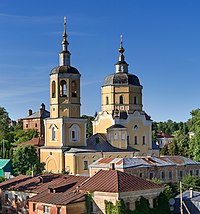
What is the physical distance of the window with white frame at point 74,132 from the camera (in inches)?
1984

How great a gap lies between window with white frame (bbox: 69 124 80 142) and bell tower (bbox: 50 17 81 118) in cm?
129

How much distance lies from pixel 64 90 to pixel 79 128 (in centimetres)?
442

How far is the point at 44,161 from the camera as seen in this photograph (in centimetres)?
5134

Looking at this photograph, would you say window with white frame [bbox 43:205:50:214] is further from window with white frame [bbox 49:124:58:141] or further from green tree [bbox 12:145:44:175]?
green tree [bbox 12:145:44:175]

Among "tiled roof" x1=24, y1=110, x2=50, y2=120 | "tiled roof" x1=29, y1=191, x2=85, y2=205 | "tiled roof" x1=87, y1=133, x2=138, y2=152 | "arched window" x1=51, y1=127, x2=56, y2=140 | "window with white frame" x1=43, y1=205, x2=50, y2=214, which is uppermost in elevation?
"tiled roof" x1=24, y1=110, x2=50, y2=120

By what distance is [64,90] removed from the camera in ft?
167

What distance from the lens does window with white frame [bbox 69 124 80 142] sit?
165 feet

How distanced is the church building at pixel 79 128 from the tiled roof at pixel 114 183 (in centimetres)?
1815

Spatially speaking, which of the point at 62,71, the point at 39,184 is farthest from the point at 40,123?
the point at 39,184

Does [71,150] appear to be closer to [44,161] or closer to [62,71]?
[44,161]

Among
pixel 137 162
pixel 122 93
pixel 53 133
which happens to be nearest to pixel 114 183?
pixel 137 162

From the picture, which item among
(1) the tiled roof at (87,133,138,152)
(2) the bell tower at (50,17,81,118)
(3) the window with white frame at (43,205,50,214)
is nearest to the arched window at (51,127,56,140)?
(2) the bell tower at (50,17,81,118)

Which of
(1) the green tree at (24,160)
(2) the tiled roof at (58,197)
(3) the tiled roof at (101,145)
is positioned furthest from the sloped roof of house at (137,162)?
(1) the green tree at (24,160)

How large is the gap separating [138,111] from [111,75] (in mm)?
5676
